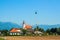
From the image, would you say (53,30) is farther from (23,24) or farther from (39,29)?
(23,24)

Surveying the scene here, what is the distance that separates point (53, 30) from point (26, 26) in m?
30.6

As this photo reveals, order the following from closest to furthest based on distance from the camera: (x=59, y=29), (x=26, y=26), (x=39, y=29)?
(x=59, y=29)
(x=39, y=29)
(x=26, y=26)

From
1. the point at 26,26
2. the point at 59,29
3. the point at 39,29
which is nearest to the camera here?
the point at 59,29

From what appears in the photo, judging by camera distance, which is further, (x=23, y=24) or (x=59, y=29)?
(x=23, y=24)

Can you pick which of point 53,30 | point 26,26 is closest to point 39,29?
point 53,30

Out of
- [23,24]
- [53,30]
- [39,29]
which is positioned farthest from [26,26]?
[53,30]

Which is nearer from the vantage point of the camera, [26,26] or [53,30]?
[53,30]

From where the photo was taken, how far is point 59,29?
81.2 m

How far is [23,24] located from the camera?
11681 cm

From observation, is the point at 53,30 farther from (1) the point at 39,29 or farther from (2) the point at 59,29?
(1) the point at 39,29

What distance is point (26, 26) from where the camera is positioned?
364 feet

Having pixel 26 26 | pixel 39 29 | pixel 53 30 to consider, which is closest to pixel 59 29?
pixel 53 30

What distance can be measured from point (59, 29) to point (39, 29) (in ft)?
47.9

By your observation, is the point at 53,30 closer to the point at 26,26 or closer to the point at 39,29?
the point at 39,29
